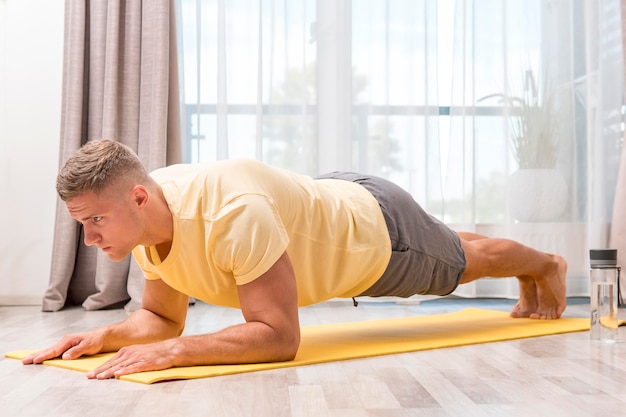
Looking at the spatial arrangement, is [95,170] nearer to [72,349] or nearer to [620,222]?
[72,349]

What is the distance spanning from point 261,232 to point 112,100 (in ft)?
6.57

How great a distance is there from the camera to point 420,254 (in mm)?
2281

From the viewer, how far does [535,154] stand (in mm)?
3756

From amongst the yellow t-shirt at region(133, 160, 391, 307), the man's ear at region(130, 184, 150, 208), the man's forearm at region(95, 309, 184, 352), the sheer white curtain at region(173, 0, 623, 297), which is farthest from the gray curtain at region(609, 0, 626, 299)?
the man's ear at region(130, 184, 150, 208)

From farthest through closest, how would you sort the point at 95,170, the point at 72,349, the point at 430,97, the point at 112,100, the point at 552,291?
the point at 430,97 < the point at 112,100 < the point at 552,291 < the point at 72,349 < the point at 95,170

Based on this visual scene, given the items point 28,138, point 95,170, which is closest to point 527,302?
point 95,170

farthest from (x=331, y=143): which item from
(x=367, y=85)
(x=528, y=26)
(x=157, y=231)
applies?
(x=157, y=231)

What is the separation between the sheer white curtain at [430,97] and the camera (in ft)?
12.0

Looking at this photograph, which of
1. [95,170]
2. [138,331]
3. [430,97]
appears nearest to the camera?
[95,170]

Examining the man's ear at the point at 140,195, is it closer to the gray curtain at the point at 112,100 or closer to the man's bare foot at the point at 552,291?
the man's bare foot at the point at 552,291

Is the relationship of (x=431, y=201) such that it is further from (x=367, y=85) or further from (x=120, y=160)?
(x=120, y=160)

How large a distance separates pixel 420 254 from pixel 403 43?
1.69 metres

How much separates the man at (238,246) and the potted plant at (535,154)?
4.71 ft

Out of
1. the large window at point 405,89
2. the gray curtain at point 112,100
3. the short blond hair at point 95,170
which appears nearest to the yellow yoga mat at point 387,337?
the short blond hair at point 95,170
